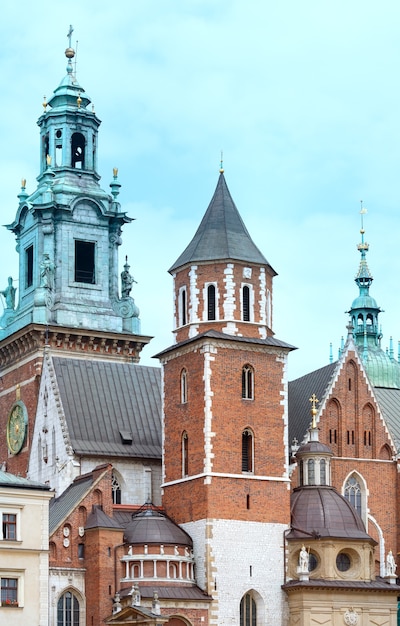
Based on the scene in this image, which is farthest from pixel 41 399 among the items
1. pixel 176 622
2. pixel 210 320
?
pixel 176 622

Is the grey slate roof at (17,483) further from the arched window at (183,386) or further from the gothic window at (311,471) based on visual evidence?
the gothic window at (311,471)

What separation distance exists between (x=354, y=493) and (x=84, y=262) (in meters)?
26.7

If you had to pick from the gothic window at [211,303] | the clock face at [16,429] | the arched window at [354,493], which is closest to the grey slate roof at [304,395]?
the arched window at [354,493]

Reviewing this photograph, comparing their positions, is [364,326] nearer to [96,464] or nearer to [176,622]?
[96,464]

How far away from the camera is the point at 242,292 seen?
281 ft

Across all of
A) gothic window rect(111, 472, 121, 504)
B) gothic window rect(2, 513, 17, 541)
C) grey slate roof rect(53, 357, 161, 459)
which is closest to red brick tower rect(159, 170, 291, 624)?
gothic window rect(111, 472, 121, 504)

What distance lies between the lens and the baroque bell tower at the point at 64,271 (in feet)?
338

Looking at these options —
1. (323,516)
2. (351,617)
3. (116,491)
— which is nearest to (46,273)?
(116,491)

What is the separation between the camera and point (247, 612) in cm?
8112

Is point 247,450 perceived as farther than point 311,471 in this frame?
No

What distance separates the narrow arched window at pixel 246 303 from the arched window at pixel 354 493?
1129 cm

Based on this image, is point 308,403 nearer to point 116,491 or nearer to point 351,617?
point 116,491

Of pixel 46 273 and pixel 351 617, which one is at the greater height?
pixel 46 273

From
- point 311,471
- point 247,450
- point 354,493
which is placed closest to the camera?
point 247,450
